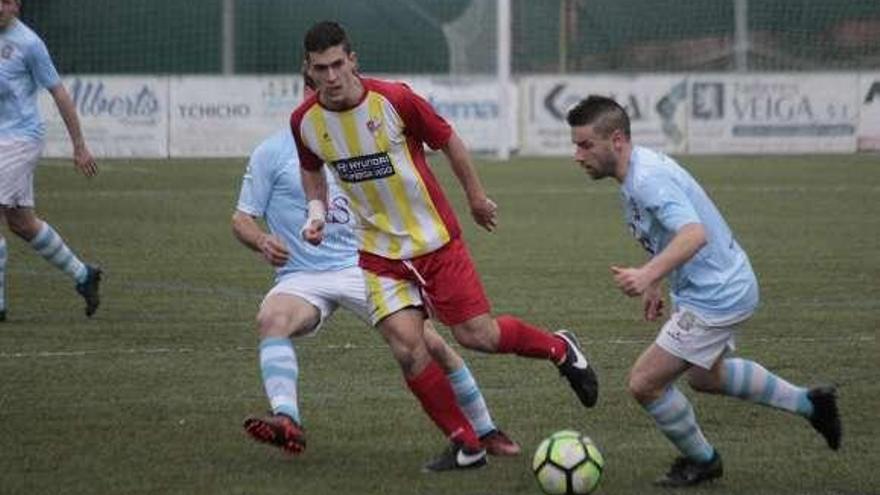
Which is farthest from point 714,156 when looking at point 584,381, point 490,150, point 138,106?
point 584,381

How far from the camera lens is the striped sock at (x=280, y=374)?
7.55 m

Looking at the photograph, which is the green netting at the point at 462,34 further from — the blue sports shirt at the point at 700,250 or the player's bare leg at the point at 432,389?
the blue sports shirt at the point at 700,250

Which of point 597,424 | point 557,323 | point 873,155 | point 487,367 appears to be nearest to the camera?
point 597,424

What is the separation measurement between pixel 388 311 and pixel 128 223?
526 inches

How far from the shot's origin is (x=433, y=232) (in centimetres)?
755

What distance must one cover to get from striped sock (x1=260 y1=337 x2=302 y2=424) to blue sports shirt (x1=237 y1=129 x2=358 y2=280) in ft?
1.81

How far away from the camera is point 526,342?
25.2ft

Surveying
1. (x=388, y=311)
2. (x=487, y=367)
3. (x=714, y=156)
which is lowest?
(x=714, y=156)

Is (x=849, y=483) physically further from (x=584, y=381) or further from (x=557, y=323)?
(x=557, y=323)

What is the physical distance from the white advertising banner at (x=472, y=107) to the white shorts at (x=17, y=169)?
61.2 ft

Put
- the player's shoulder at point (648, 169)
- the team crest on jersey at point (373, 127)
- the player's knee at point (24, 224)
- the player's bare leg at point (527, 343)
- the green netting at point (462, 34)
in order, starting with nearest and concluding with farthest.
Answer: the player's shoulder at point (648, 169)
the team crest on jersey at point (373, 127)
the player's bare leg at point (527, 343)
the player's knee at point (24, 224)
the green netting at point (462, 34)

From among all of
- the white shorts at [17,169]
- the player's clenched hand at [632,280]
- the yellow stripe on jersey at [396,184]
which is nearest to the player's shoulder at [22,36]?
the white shorts at [17,169]

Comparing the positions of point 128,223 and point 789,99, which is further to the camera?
point 789,99

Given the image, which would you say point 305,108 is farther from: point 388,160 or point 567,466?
point 567,466
